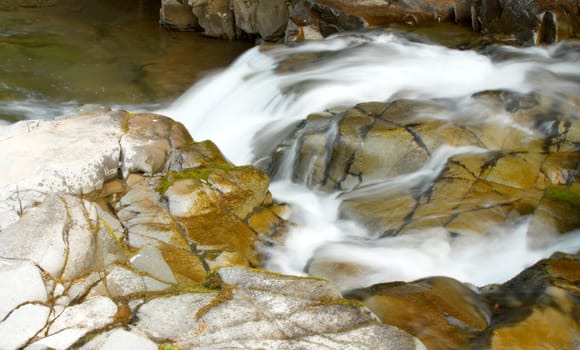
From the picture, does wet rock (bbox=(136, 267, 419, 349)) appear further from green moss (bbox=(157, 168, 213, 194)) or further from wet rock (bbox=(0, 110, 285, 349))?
green moss (bbox=(157, 168, 213, 194))

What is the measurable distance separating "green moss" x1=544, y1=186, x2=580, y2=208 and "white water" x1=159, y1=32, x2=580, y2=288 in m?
0.41

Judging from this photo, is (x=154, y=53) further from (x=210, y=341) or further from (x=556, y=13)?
(x=210, y=341)

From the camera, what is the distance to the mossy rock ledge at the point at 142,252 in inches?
156

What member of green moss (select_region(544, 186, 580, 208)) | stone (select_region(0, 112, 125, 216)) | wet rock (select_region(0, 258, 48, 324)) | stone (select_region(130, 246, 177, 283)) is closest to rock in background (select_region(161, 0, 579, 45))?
green moss (select_region(544, 186, 580, 208))

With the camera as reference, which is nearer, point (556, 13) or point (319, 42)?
point (556, 13)

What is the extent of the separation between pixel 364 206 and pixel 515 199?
69.1 inches

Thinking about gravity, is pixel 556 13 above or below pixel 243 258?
above

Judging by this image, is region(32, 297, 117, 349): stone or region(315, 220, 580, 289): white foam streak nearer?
region(32, 297, 117, 349): stone

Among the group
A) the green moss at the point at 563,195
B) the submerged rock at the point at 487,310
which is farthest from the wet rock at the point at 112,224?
A: the green moss at the point at 563,195

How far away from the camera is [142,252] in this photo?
5.37 metres

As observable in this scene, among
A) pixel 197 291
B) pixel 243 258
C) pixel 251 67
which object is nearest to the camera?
pixel 197 291

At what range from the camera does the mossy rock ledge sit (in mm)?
3951

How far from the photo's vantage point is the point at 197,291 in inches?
175

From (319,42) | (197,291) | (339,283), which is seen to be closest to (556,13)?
(319,42)
